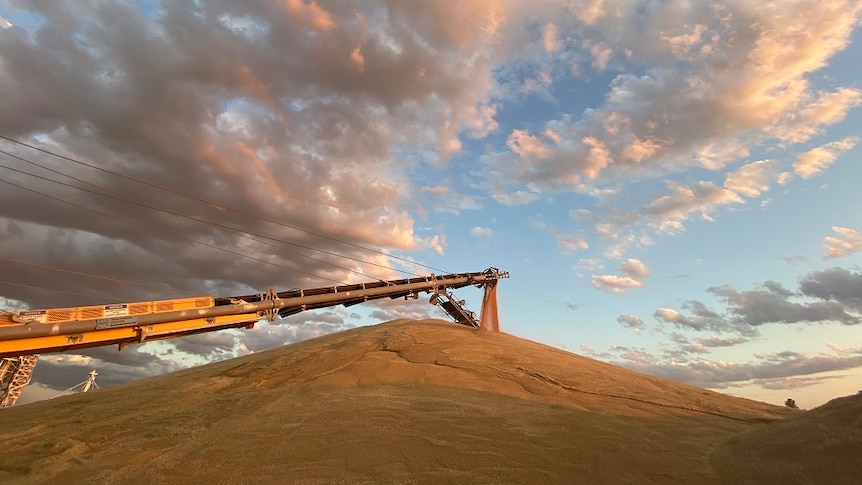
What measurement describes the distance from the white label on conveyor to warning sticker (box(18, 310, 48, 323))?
1.45 metres

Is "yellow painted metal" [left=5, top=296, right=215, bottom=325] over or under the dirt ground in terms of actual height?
over

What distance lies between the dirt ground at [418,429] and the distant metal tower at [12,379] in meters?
35.2

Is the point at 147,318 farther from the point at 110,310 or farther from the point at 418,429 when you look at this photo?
the point at 418,429

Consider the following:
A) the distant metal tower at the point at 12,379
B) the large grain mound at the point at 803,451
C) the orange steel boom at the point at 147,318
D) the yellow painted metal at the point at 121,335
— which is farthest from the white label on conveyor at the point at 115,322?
Result: the distant metal tower at the point at 12,379

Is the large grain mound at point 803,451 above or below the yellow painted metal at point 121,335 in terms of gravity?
below

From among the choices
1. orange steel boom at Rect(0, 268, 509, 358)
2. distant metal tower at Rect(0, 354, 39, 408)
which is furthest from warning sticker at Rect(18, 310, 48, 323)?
distant metal tower at Rect(0, 354, 39, 408)

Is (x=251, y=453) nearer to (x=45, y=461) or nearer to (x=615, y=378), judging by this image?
(x=45, y=461)

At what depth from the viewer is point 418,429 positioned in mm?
10758

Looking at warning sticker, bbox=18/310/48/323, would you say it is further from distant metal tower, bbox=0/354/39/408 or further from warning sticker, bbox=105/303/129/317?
distant metal tower, bbox=0/354/39/408

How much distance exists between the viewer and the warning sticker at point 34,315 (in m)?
13.7

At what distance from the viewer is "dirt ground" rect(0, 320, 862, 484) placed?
8.67 m

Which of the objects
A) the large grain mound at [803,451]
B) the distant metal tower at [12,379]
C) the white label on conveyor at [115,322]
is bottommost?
the large grain mound at [803,451]

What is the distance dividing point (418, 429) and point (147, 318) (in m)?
11.8

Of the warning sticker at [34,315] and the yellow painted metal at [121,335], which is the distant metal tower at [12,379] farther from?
the warning sticker at [34,315]
